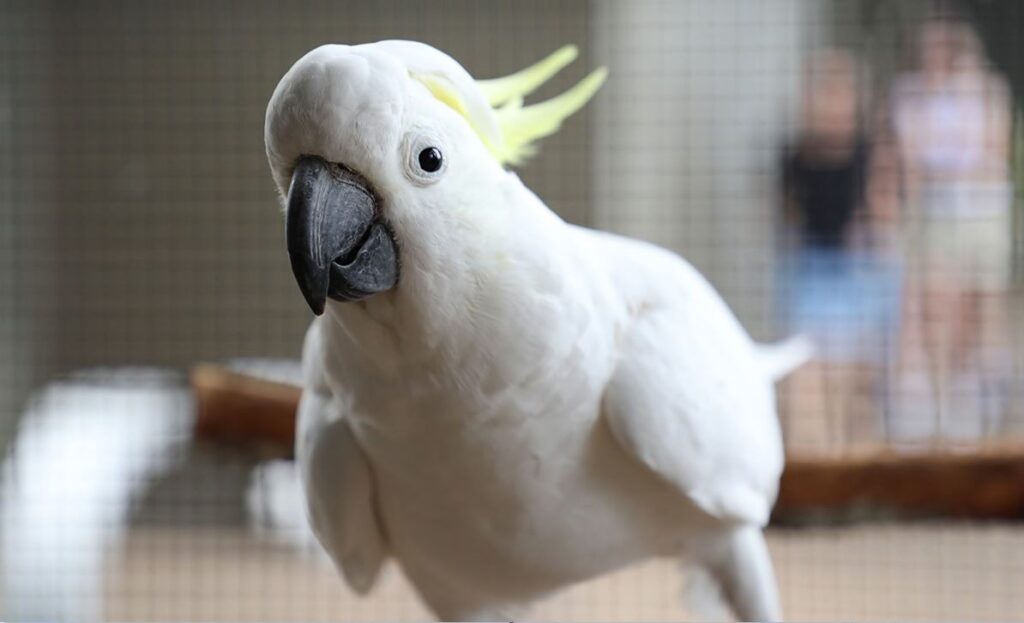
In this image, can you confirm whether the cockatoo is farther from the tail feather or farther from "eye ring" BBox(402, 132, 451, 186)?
the tail feather

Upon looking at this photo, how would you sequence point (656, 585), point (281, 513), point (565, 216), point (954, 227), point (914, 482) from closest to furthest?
point (914, 482), point (656, 585), point (954, 227), point (281, 513), point (565, 216)

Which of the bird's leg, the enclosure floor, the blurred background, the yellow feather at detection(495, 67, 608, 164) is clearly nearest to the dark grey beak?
the yellow feather at detection(495, 67, 608, 164)

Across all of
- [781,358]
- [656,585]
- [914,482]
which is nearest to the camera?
[914,482]

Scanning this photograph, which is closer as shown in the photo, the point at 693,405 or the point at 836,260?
the point at 693,405

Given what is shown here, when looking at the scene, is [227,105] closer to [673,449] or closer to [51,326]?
[51,326]

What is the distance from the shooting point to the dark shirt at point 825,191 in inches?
96.3

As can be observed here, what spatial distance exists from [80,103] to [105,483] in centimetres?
106

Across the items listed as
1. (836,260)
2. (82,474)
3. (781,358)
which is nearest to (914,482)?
(781,358)

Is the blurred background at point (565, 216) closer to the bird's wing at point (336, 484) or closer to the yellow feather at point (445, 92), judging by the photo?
the bird's wing at point (336, 484)

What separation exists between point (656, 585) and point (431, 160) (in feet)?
5.77

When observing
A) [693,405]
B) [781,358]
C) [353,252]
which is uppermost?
[353,252]

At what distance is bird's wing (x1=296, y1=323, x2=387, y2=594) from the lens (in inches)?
45.4

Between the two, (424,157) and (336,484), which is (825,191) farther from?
(424,157)

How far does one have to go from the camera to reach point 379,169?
84 centimetres
